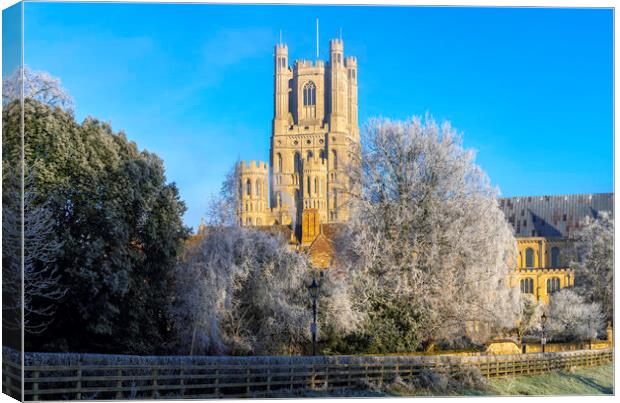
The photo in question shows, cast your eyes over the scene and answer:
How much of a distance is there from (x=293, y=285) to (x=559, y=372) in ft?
30.9

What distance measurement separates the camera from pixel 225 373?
76.8ft

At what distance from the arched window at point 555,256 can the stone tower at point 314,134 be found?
43092mm

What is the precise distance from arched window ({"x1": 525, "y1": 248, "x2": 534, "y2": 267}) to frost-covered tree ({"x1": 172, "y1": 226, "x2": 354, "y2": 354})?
6175 cm

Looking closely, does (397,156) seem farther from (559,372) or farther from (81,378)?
(81,378)

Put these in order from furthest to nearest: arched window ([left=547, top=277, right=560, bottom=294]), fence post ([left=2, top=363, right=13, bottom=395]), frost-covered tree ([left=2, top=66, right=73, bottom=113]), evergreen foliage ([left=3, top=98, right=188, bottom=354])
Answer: arched window ([left=547, top=277, right=560, bottom=294]), evergreen foliage ([left=3, top=98, right=188, bottom=354]), frost-covered tree ([left=2, top=66, right=73, bottom=113]), fence post ([left=2, top=363, right=13, bottom=395])

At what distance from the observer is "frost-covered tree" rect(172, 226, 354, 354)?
104 feet

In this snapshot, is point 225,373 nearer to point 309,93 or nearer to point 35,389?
A: point 35,389

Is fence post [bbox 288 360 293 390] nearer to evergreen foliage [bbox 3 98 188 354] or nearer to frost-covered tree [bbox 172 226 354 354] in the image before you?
evergreen foliage [bbox 3 98 188 354]

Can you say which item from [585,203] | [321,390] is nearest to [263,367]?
[321,390]

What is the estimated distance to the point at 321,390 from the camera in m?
24.4

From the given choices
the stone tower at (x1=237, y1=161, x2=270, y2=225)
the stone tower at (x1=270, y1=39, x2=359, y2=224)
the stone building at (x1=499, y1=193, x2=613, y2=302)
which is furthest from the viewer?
the stone tower at (x1=270, y1=39, x2=359, y2=224)

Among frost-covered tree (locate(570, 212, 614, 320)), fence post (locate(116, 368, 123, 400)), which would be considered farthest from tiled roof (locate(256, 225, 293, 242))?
fence post (locate(116, 368, 123, 400))

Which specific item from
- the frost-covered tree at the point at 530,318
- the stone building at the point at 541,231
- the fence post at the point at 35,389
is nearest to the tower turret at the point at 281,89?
the stone building at the point at 541,231

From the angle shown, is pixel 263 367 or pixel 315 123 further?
pixel 315 123
